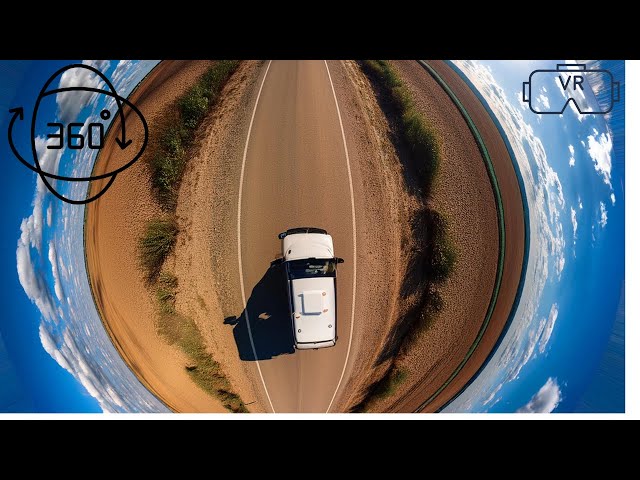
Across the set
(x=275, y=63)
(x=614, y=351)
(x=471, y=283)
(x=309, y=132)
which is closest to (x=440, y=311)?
(x=471, y=283)

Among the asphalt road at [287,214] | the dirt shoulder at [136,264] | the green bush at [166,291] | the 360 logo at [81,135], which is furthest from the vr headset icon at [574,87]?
the green bush at [166,291]

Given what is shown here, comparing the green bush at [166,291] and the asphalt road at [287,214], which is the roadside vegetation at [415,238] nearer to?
the asphalt road at [287,214]

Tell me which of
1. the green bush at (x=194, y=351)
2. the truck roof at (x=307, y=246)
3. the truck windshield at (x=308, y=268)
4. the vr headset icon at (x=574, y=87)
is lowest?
the green bush at (x=194, y=351)

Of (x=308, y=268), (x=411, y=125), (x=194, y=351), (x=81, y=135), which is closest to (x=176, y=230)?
(x=81, y=135)

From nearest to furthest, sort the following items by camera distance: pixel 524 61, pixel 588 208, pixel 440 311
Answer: pixel 524 61 < pixel 588 208 < pixel 440 311

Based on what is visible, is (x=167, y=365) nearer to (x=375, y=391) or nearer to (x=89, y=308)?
(x=89, y=308)
